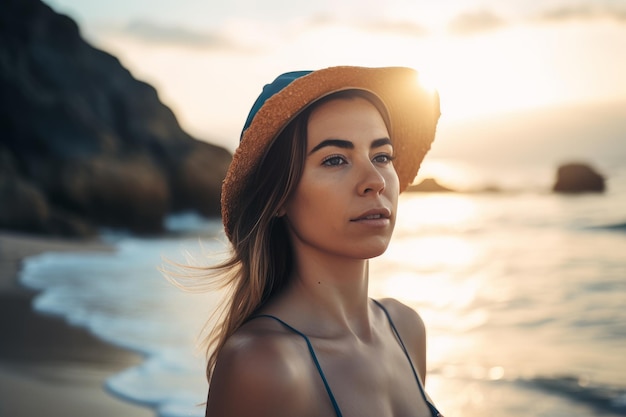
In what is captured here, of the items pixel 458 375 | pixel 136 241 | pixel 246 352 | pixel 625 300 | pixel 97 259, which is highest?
pixel 136 241

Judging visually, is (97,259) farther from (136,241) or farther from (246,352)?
(246,352)

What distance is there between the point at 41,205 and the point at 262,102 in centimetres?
1874

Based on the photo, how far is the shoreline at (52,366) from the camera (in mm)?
5480

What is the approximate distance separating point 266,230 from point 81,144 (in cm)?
2412

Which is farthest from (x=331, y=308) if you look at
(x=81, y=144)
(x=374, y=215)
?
(x=81, y=144)

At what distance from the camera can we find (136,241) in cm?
2122

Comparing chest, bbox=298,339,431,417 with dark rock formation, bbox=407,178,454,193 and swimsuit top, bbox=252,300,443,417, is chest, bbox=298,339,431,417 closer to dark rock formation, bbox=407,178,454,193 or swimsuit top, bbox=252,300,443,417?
swimsuit top, bbox=252,300,443,417

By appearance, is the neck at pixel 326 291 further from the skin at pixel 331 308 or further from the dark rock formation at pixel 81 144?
the dark rock formation at pixel 81 144

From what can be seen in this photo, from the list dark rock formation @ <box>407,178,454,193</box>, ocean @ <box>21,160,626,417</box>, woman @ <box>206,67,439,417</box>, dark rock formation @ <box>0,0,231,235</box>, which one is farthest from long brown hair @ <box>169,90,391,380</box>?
dark rock formation @ <box>407,178,454,193</box>

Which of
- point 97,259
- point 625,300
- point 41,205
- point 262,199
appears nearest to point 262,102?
point 262,199

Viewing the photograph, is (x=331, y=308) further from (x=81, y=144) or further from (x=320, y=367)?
(x=81, y=144)

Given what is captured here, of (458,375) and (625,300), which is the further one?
(625,300)

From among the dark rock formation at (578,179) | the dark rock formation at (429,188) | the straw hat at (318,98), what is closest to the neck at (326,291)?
the straw hat at (318,98)

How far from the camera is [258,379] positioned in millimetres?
1955
